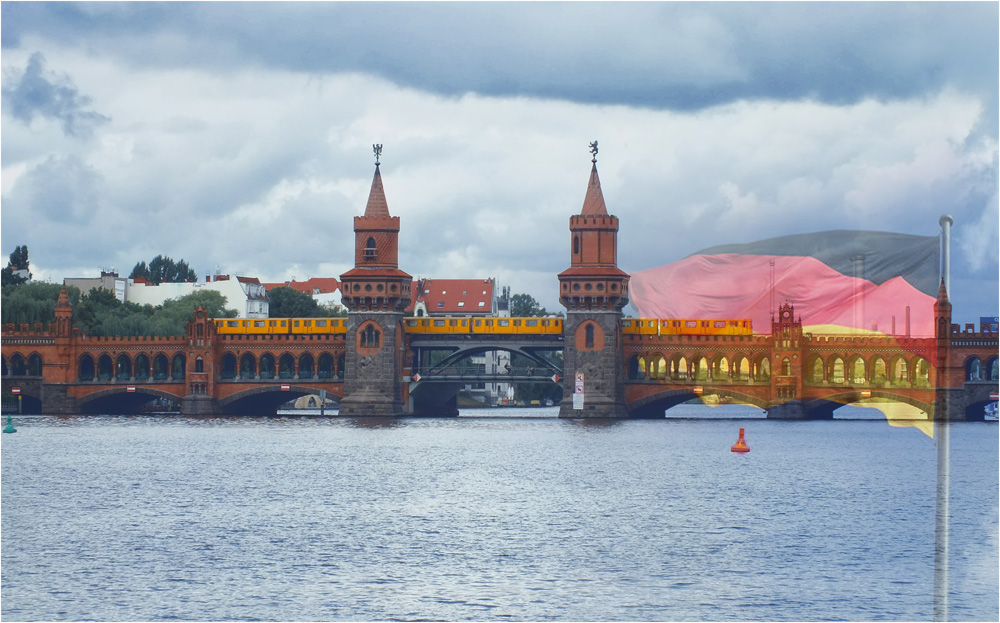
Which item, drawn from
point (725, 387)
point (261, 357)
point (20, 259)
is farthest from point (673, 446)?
point (20, 259)

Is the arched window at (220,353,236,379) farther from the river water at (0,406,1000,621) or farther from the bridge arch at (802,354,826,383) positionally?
the bridge arch at (802,354,826,383)

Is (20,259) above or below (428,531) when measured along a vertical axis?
above

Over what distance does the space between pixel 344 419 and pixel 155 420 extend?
17786 mm

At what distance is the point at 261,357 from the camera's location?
507 feet

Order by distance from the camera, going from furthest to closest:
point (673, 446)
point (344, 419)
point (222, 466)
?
point (344, 419)
point (673, 446)
point (222, 466)

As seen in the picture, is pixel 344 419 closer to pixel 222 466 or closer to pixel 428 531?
pixel 222 466

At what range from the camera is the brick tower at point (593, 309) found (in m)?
140

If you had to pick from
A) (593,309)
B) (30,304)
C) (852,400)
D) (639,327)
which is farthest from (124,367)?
(852,400)

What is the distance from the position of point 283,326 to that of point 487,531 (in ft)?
308

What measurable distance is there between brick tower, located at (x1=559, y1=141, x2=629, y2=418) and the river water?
2613 cm

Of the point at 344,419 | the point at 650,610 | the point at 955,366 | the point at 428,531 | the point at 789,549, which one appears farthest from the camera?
the point at 344,419

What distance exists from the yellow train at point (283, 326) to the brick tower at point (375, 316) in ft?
19.6

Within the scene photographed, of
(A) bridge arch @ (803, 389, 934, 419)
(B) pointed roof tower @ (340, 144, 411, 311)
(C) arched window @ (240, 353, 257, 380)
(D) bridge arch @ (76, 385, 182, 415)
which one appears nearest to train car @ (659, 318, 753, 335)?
(A) bridge arch @ (803, 389, 934, 419)

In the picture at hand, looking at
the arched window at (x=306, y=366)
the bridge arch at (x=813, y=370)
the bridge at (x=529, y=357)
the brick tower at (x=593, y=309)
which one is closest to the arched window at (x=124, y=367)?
the bridge at (x=529, y=357)
